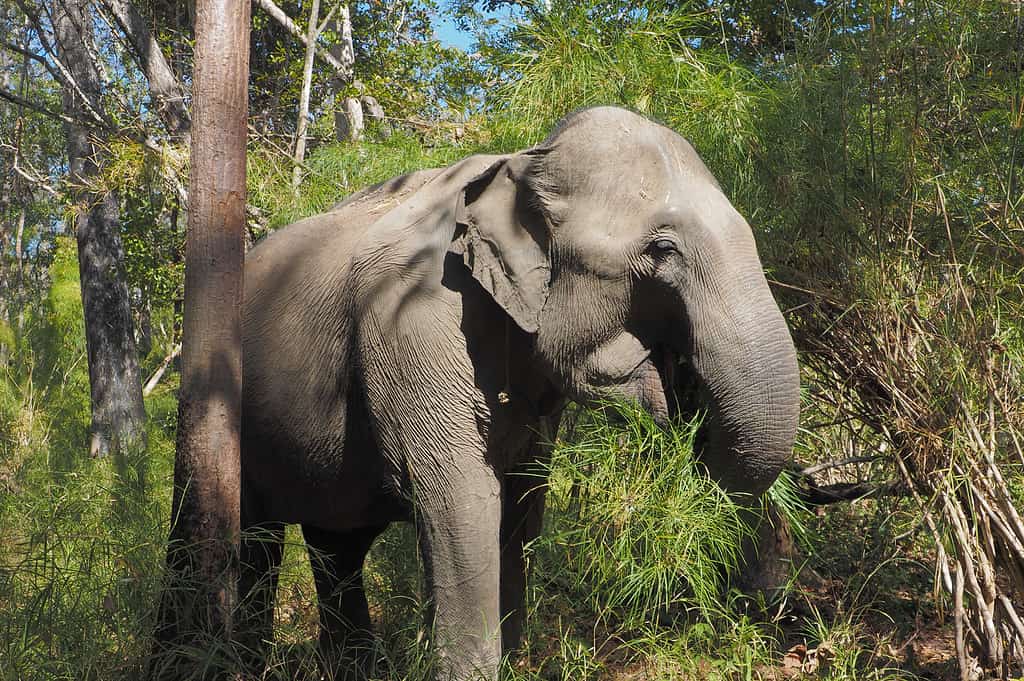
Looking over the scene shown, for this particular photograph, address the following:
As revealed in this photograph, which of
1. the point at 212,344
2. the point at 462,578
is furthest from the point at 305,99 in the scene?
the point at 462,578

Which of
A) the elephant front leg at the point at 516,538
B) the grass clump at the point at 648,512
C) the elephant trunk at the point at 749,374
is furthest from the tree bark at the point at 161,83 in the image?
the elephant trunk at the point at 749,374

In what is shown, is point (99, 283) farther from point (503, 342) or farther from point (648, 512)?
point (648, 512)

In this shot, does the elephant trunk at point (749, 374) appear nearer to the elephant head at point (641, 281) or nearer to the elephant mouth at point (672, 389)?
the elephant head at point (641, 281)

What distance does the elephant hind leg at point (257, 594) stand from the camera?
3508mm

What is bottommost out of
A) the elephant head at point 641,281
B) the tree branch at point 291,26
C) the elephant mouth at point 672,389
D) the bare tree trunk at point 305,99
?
the elephant mouth at point 672,389

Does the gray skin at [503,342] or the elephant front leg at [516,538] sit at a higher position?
the gray skin at [503,342]

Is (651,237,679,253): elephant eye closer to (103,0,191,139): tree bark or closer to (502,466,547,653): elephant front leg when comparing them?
(502,466,547,653): elephant front leg

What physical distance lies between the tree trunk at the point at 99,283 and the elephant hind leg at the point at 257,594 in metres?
5.94

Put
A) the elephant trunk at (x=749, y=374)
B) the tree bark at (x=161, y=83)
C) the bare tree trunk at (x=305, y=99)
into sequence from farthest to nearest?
the tree bark at (x=161, y=83) → the bare tree trunk at (x=305, y=99) → the elephant trunk at (x=749, y=374)

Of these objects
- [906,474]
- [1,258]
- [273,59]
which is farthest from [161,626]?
[1,258]

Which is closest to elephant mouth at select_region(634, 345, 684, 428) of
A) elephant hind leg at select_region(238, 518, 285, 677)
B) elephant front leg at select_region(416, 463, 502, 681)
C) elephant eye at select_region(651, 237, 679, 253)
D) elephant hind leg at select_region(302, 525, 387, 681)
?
elephant eye at select_region(651, 237, 679, 253)

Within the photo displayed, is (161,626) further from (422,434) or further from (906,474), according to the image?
(906,474)

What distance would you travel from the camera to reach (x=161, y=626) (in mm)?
3293

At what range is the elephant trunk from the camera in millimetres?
2898
